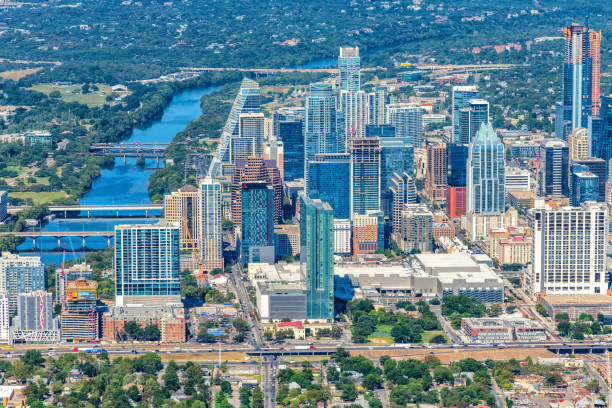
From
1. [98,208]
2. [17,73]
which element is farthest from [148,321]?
[17,73]

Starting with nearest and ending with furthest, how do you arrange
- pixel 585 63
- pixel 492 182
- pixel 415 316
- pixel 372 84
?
pixel 415 316, pixel 492 182, pixel 585 63, pixel 372 84

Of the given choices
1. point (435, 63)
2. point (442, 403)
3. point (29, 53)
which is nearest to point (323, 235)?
point (442, 403)

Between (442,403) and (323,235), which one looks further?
(323,235)

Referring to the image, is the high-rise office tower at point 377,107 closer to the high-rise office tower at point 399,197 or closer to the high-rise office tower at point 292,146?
the high-rise office tower at point 292,146

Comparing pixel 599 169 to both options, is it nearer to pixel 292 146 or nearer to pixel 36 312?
pixel 292 146

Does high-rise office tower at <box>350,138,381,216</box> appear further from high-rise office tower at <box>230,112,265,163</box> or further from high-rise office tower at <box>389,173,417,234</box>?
high-rise office tower at <box>230,112,265,163</box>

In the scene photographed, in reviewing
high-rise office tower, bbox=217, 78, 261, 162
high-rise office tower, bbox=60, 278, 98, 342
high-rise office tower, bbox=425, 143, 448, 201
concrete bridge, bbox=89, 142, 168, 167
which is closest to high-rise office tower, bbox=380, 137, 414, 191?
high-rise office tower, bbox=425, 143, 448, 201

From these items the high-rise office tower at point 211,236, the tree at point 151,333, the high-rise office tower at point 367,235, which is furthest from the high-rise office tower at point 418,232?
the tree at point 151,333

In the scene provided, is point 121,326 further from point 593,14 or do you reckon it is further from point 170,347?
point 593,14
